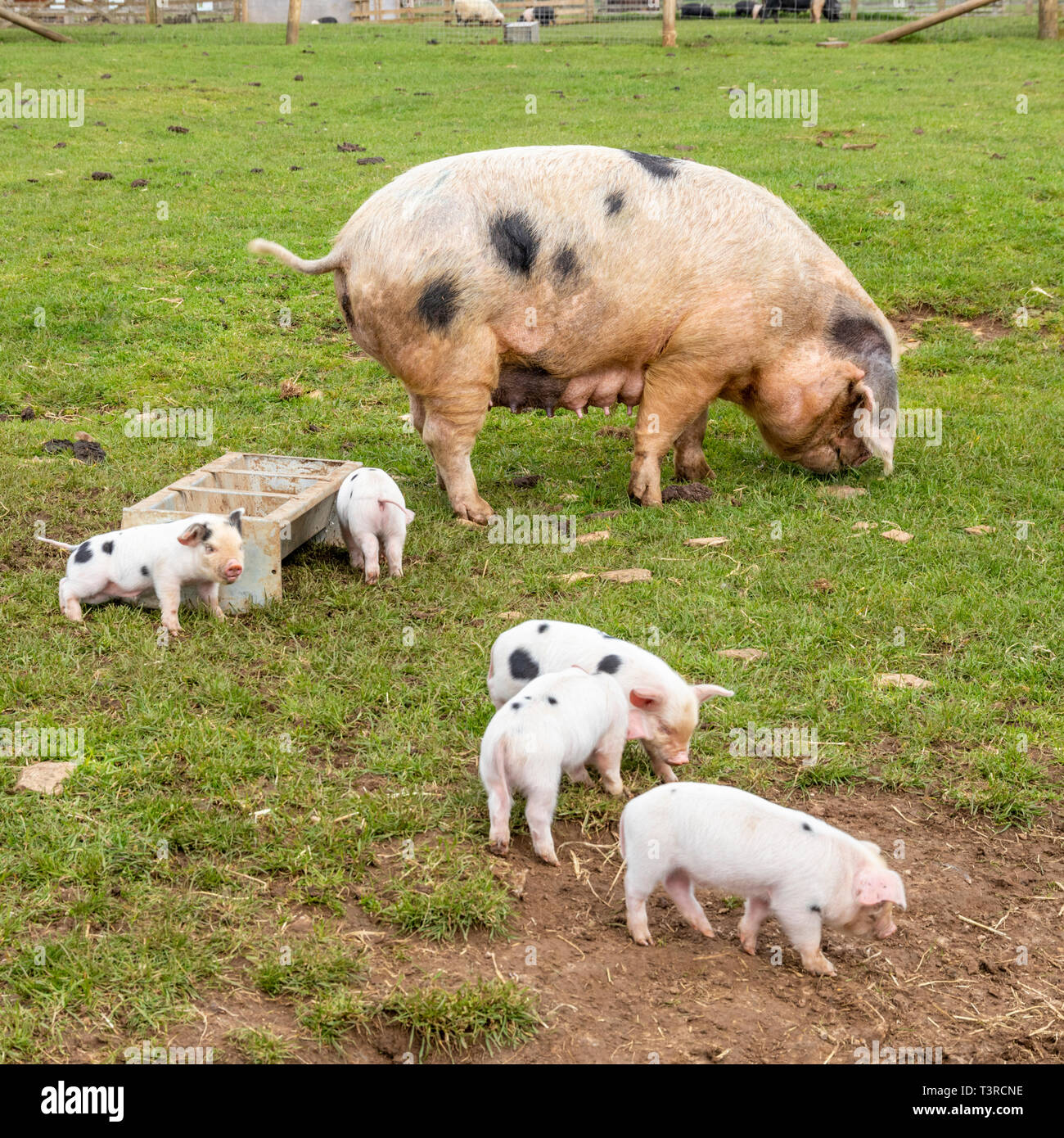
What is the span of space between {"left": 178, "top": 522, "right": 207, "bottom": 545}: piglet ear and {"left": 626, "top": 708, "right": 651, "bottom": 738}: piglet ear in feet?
7.14

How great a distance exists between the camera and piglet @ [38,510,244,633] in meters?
5.39

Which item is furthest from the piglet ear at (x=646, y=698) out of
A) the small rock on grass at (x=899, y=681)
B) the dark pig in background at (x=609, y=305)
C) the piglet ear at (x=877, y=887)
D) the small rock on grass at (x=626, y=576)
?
the dark pig in background at (x=609, y=305)

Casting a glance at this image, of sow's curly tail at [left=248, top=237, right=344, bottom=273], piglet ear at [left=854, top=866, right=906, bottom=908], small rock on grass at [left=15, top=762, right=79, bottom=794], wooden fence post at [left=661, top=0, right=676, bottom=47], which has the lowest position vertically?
piglet ear at [left=854, top=866, right=906, bottom=908]

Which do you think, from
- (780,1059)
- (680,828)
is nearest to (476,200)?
(680,828)

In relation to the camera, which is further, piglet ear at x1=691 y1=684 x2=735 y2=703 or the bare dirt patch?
piglet ear at x1=691 y1=684 x2=735 y2=703

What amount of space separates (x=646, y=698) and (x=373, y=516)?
7.11ft

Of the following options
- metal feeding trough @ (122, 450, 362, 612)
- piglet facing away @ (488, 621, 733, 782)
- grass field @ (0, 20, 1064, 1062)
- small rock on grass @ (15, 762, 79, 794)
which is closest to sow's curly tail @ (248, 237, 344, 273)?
metal feeding trough @ (122, 450, 362, 612)

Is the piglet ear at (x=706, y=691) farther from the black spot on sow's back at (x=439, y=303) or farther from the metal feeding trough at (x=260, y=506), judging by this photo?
the black spot on sow's back at (x=439, y=303)

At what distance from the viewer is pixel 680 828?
3619 mm

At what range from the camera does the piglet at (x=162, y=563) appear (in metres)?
5.39

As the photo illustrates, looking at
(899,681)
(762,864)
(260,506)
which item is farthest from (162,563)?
(899,681)

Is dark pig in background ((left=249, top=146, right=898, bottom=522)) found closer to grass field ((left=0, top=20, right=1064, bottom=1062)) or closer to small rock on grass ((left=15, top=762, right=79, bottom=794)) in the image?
grass field ((left=0, top=20, right=1064, bottom=1062))

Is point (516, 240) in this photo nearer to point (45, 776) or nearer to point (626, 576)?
point (626, 576)

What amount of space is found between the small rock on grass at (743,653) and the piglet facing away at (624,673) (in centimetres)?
87
